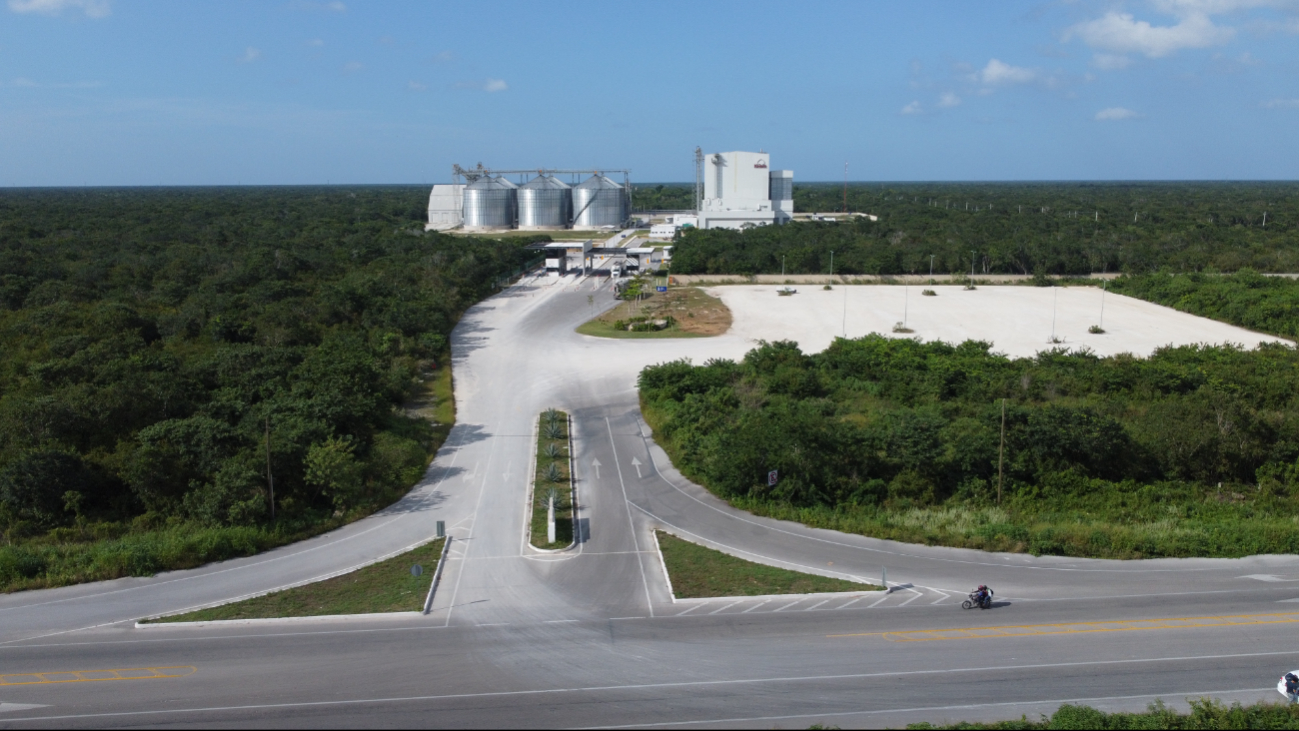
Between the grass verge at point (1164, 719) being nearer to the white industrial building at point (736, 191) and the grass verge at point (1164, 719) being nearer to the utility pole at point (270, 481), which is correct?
the utility pole at point (270, 481)

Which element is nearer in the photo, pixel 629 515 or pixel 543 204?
pixel 629 515

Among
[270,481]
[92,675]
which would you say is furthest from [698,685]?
[270,481]

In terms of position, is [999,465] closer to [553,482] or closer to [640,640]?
[553,482]

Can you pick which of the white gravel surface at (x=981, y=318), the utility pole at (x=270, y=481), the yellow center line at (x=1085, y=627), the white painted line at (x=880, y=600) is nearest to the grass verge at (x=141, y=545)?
the utility pole at (x=270, y=481)

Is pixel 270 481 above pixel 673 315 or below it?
below

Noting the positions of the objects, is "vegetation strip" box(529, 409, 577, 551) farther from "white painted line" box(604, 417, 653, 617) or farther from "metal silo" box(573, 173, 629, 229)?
"metal silo" box(573, 173, 629, 229)

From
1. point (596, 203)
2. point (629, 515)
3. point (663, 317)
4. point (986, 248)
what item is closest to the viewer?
point (629, 515)

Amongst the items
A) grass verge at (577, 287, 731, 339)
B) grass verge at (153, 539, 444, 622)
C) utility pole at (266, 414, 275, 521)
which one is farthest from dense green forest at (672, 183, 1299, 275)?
Result: grass verge at (153, 539, 444, 622)
